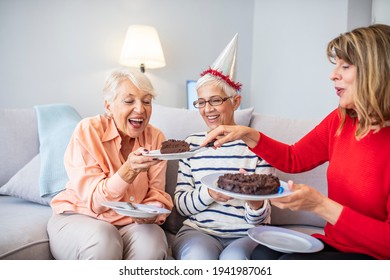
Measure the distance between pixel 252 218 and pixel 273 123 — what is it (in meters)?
0.58

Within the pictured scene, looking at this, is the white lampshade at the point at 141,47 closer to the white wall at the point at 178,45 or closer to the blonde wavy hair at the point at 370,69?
the white wall at the point at 178,45

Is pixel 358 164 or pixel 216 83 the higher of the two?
pixel 216 83

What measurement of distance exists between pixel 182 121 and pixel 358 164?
0.84 m

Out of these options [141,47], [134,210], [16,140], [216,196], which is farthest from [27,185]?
[141,47]

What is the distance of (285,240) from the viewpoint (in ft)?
3.61

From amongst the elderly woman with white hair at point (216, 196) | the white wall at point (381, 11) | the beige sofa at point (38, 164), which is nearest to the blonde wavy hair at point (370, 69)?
the elderly woman with white hair at point (216, 196)

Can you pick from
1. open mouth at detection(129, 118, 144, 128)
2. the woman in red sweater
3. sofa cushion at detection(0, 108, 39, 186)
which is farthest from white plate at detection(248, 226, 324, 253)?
sofa cushion at detection(0, 108, 39, 186)

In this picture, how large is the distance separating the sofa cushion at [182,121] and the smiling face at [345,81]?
65cm

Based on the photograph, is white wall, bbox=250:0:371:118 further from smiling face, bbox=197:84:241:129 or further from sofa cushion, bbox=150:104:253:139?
smiling face, bbox=197:84:241:129

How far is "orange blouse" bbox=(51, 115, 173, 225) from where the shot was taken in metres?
1.21

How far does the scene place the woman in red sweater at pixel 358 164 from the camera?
0.93 meters

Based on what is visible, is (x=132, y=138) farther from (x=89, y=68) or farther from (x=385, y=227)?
(x=89, y=68)

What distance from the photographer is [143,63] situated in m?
2.66

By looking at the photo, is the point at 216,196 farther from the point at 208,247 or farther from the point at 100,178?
the point at 100,178
